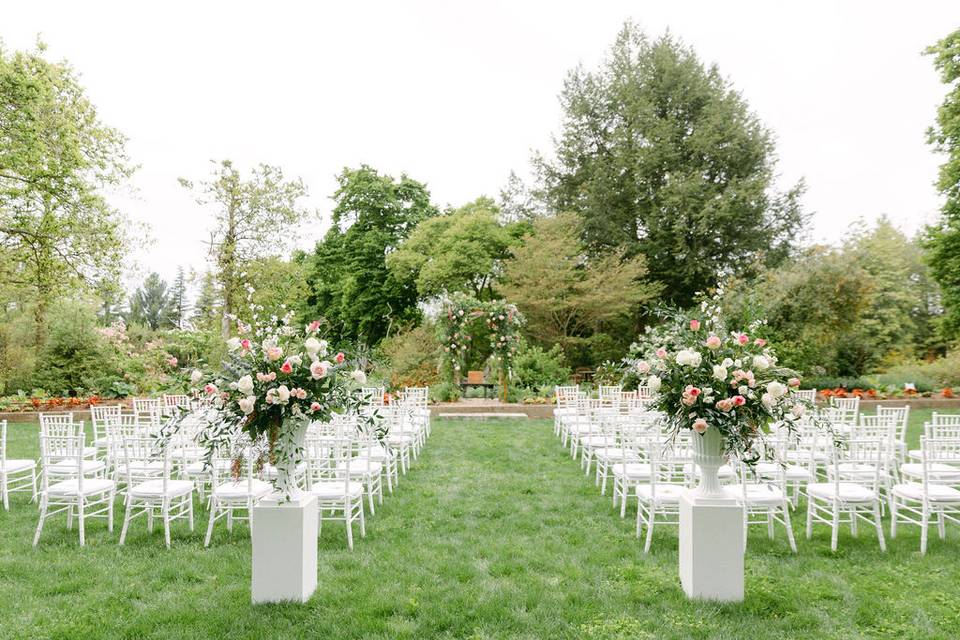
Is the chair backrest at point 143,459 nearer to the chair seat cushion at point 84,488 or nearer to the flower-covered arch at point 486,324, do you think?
the chair seat cushion at point 84,488

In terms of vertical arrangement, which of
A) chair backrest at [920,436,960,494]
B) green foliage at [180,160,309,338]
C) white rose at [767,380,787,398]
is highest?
green foliage at [180,160,309,338]

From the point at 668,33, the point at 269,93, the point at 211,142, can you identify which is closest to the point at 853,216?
the point at 668,33

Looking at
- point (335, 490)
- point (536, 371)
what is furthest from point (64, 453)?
point (536, 371)

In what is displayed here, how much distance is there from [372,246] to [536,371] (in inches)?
472

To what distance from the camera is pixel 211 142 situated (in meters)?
22.7

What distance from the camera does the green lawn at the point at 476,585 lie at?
342cm

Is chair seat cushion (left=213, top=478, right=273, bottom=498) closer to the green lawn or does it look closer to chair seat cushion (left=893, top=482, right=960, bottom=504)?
the green lawn

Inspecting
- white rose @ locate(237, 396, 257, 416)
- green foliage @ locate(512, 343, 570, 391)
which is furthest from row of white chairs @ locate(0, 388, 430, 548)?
green foliage @ locate(512, 343, 570, 391)

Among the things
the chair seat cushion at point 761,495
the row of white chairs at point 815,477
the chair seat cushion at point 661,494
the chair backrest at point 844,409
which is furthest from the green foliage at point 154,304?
the chair seat cushion at point 761,495

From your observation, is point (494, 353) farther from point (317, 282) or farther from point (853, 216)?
point (853, 216)

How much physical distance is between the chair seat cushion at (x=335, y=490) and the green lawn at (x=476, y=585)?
0.41m

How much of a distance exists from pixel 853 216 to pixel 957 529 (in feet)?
91.9

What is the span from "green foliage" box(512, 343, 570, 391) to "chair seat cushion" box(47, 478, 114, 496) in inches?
451

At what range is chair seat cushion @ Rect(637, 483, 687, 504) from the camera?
15.7 feet
